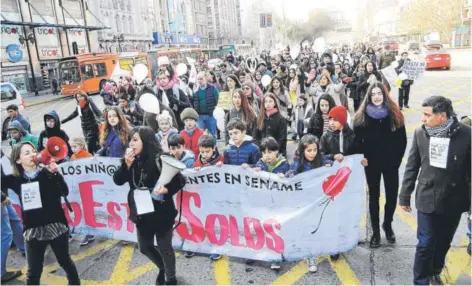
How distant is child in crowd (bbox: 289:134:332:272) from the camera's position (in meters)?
3.82

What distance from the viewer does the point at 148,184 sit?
130 inches

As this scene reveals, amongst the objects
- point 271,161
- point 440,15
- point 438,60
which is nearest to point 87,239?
point 271,161

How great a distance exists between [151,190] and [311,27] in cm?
7517

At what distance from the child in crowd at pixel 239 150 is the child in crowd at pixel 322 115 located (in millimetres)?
1057

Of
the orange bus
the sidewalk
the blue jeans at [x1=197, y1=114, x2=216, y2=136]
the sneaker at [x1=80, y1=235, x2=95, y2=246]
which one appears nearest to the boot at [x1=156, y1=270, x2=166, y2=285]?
the sneaker at [x1=80, y1=235, x2=95, y2=246]

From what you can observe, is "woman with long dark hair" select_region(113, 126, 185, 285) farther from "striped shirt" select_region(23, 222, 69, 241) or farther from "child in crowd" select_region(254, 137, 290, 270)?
"child in crowd" select_region(254, 137, 290, 270)

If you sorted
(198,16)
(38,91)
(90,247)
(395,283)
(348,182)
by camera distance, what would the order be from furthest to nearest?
(198,16), (38,91), (90,247), (348,182), (395,283)

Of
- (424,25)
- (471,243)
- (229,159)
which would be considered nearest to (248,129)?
(229,159)

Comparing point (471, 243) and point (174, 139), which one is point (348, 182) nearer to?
point (471, 243)

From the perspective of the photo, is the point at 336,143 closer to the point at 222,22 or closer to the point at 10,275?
the point at 10,275

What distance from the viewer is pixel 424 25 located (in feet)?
176

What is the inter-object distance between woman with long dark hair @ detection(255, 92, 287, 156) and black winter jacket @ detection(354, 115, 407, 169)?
1.25 meters

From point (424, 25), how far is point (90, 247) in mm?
58875

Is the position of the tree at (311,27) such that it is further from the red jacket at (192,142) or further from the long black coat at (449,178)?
the long black coat at (449,178)
